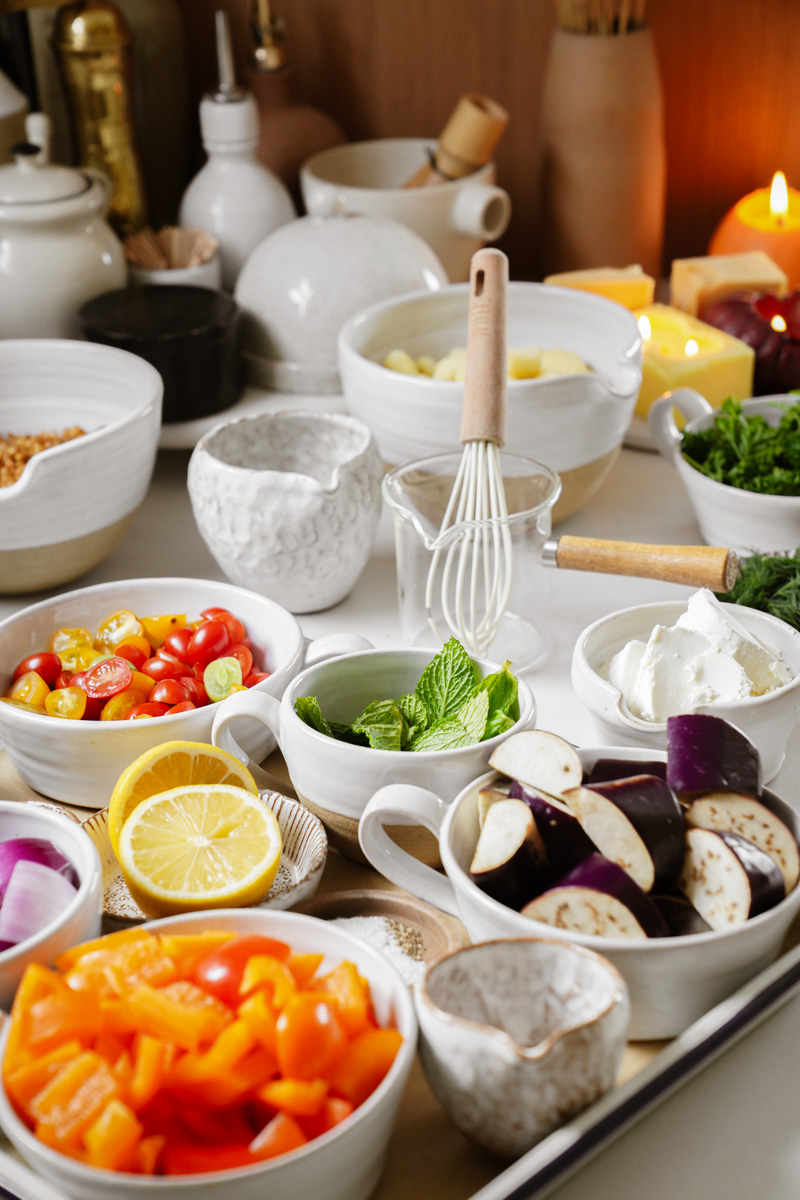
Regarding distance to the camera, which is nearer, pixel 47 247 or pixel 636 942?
pixel 636 942

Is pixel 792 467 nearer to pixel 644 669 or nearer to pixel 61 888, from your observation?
pixel 644 669

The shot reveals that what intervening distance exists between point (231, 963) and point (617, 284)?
910 millimetres

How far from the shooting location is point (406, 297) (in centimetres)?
109

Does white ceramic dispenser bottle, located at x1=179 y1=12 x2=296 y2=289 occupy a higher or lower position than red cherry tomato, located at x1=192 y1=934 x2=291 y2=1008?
higher

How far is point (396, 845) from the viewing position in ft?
1.98

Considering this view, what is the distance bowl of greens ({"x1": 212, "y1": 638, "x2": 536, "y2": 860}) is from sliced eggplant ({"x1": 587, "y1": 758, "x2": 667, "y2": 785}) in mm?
48

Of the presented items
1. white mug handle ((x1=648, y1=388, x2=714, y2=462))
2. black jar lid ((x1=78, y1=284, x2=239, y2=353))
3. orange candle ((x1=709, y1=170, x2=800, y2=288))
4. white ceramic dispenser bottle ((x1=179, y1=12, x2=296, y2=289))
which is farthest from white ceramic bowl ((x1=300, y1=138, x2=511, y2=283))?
white mug handle ((x1=648, y1=388, x2=714, y2=462))

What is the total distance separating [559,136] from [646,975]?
1101 millimetres

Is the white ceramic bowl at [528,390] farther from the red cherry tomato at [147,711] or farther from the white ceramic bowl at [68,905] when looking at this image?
the white ceramic bowl at [68,905]

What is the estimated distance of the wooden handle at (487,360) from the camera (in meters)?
0.83

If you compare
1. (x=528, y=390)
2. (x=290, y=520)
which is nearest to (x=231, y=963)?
(x=290, y=520)

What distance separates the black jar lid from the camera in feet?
3.50

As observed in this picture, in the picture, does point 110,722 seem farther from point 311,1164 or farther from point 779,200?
point 779,200

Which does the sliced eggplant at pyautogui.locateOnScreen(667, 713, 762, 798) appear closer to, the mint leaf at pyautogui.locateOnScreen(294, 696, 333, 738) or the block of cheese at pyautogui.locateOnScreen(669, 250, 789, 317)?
the mint leaf at pyautogui.locateOnScreen(294, 696, 333, 738)
